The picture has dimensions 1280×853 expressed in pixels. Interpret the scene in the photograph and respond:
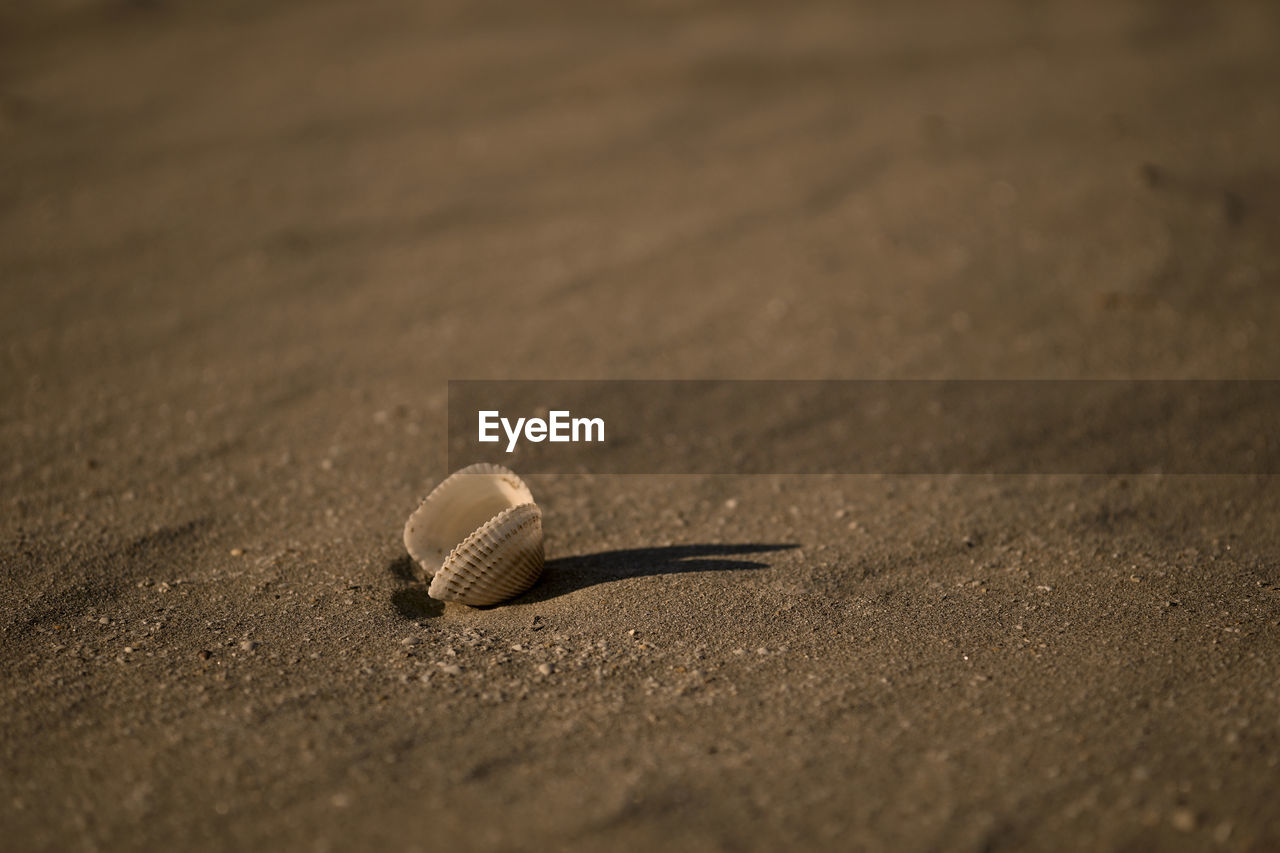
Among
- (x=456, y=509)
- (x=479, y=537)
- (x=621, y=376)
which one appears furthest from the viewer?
(x=621, y=376)

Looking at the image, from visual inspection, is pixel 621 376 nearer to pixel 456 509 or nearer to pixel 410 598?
pixel 456 509

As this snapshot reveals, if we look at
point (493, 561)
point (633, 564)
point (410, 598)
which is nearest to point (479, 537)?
point (493, 561)

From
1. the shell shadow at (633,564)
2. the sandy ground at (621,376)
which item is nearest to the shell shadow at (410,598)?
the sandy ground at (621,376)

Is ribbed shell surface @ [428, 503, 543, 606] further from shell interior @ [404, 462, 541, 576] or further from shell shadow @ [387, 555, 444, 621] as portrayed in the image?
shell interior @ [404, 462, 541, 576]

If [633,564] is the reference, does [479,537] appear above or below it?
above

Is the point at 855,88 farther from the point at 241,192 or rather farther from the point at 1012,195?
the point at 241,192

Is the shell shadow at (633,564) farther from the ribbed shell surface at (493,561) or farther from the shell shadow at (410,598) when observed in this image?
the shell shadow at (410,598)

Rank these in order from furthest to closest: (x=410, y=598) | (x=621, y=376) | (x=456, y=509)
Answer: (x=621, y=376), (x=456, y=509), (x=410, y=598)

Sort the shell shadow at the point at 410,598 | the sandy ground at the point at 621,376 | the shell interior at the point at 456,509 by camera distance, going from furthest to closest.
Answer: the shell interior at the point at 456,509, the shell shadow at the point at 410,598, the sandy ground at the point at 621,376
